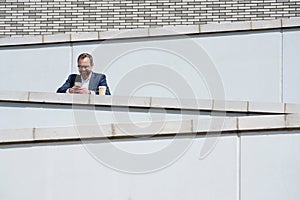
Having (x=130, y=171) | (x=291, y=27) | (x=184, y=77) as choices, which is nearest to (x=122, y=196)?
(x=130, y=171)

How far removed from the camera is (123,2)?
11391 mm

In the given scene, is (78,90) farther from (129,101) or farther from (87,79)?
(129,101)

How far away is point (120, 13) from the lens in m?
11.4

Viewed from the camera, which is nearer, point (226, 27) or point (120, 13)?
point (226, 27)

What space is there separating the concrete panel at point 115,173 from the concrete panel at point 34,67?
→ 359 centimetres

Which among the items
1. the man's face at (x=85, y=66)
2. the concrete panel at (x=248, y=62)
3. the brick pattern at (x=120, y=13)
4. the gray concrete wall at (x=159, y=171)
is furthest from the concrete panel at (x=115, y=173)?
the brick pattern at (x=120, y=13)

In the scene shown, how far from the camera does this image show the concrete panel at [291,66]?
9.34 meters

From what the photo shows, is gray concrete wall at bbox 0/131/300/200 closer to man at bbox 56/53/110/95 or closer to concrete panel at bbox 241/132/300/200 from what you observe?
concrete panel at bbox 241/132/300/200

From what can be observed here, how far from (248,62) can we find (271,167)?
3.82 metres

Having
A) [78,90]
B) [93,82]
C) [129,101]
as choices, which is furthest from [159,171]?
[93,82]

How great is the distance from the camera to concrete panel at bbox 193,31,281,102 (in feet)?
31.0

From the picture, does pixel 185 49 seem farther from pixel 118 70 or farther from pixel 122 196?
pixel 122 196

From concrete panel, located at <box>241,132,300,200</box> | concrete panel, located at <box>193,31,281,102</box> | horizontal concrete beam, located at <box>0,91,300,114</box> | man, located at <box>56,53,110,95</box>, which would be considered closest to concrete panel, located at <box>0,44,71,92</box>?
man, located at <box>56,53,110,95</box>

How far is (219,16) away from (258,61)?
1770 millimetres
